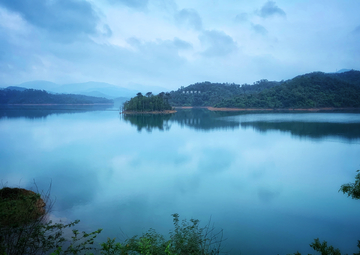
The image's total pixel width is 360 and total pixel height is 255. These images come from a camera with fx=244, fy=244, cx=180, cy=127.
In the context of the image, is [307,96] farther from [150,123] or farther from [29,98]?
[29,98]

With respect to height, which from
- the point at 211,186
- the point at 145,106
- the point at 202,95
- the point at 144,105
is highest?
the point at 202,95

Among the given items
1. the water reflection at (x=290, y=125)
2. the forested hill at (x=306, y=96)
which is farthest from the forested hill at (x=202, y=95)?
the water reflection at (x=290, y=125)

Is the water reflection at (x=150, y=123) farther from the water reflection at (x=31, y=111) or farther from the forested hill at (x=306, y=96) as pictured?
the forested hill at (x=306, y=96)

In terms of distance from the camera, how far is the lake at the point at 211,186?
15.2ft

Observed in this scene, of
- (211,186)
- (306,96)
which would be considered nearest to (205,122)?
(211,186)

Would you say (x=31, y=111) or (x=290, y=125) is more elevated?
(x=31, y=111)

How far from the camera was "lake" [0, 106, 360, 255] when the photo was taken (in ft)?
15.2

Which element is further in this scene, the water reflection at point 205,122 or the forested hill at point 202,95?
the forested hill at point 202,95

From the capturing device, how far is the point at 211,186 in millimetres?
6934

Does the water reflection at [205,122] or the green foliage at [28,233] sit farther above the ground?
the green foliage at [28,233]

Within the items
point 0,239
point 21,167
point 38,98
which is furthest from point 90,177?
point 38,98

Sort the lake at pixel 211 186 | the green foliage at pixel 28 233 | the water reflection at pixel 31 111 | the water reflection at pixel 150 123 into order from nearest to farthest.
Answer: the green foliage at pixel 28 233
the lake at pixel 211 186
the water reflection at pixel 150 123
the water reflection at pixel 31 111

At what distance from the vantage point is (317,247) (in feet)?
8.38

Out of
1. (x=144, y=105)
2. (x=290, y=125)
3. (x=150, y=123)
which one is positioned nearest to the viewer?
(x=290, y=125)
